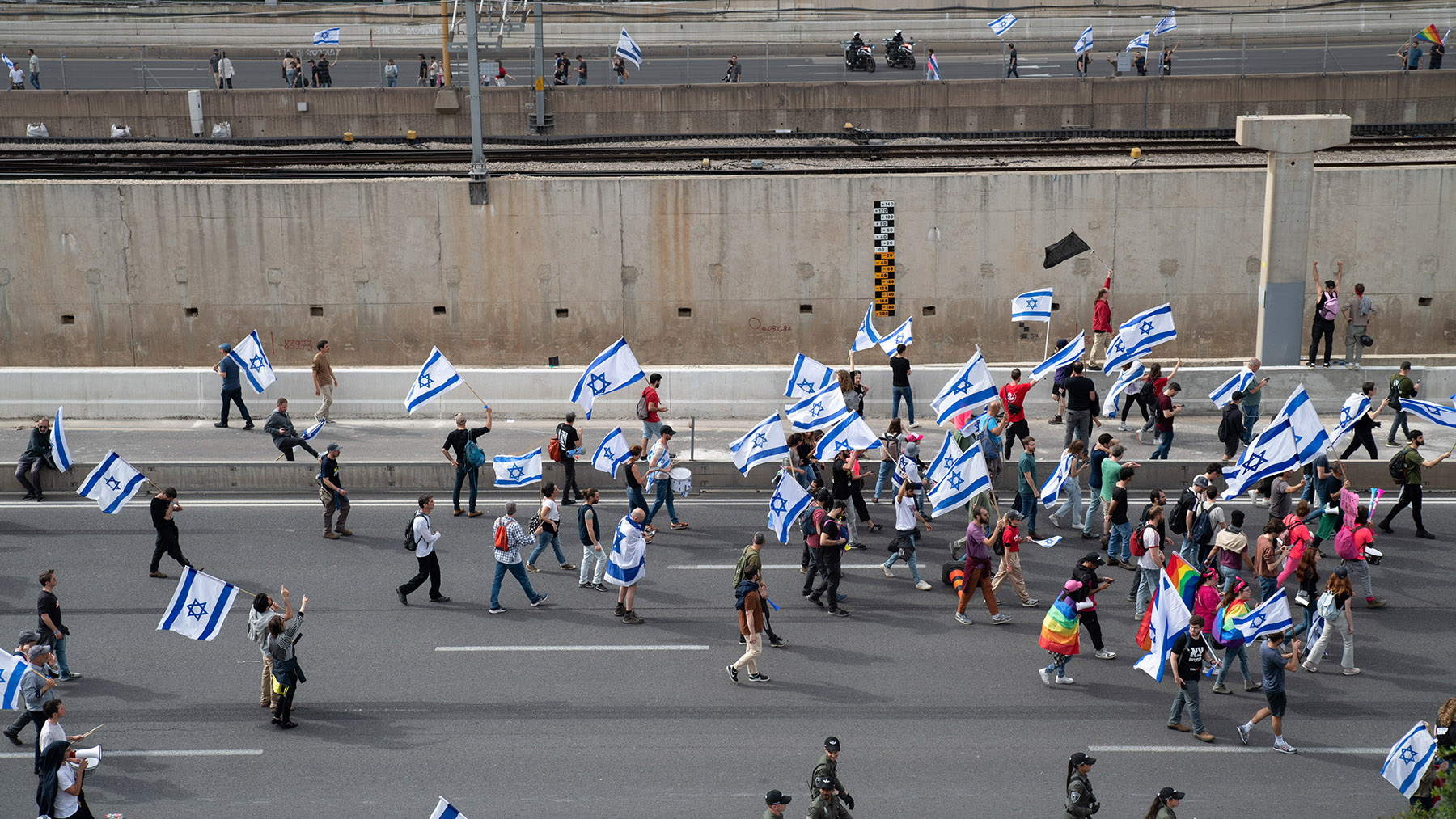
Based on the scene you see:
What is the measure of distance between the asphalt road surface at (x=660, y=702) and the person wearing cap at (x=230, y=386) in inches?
196

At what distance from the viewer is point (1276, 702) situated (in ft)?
37.2

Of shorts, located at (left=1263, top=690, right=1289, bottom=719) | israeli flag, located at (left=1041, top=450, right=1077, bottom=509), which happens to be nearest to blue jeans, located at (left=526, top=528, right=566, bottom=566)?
israeli flag, located at (left=1041, top=450, right=1077, bottom=509)

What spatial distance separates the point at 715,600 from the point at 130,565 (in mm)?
7201

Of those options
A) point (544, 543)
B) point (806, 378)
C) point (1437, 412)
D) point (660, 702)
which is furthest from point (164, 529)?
point (1437, 412)

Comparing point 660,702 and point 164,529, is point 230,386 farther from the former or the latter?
point 660,702

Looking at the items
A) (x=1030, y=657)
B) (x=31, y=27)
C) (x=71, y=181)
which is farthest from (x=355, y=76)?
(x=1030, y=657)

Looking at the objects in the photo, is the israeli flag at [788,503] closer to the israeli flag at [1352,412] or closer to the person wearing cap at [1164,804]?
the person wearing cap at [1164,804]

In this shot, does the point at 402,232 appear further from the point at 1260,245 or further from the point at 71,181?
the point at 1260,245

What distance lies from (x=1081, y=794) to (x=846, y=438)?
23.6 ft

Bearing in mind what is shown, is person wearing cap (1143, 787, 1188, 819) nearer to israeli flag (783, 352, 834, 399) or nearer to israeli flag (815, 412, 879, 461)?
israeli flag (815, 412, 879, 461)

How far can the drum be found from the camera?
56.5ft

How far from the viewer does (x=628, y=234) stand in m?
24.8

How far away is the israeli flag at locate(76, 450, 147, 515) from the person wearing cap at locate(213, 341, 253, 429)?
4.60m

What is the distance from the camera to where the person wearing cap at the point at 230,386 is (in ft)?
68.0
